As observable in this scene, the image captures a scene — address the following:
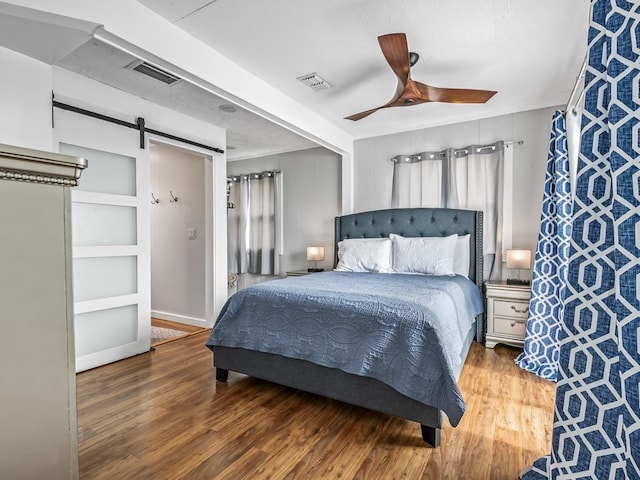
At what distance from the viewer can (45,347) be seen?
50 cm

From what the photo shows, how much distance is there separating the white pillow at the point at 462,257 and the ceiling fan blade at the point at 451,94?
1526 mm

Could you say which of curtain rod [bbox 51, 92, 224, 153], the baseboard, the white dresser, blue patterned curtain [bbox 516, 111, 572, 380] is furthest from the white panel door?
blue patterned curtain [bbox 516, 111, 572, 380]

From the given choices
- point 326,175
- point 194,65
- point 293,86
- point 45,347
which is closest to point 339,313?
point 45,347

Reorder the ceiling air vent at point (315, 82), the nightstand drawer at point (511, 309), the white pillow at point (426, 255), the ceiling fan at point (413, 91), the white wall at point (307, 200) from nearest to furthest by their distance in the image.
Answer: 1. the ceiling fan at point (413, 91)
2. the ceiling air vent at point (315, 82)
3. the nightstand drawer at point (511, 309)
4. the white pillow at point (426, 255)
5. the white wall at point (307, 200)

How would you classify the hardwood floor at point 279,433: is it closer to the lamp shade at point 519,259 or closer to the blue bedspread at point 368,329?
the blue bedspread at point 368,329

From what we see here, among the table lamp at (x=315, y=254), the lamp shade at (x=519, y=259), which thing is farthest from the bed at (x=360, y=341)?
the table lamp at (x=315, y=254)

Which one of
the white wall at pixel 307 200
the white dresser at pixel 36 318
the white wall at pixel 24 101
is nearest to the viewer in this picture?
the white dresser at pixel 36 318

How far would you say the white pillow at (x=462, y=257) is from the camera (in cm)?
378

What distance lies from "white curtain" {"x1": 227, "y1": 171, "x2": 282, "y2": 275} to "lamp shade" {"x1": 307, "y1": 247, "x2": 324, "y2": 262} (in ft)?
2.70

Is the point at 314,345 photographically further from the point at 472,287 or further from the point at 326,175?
the point at 326,175

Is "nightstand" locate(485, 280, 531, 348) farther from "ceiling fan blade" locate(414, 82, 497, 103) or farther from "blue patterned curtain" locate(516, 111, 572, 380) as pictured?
"ceiling fan blade" locate(414, 82, 497, 103)

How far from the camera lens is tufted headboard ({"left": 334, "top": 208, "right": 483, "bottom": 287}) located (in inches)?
153

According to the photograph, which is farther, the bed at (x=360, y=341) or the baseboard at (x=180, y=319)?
the baseboard at (x=180, y=319)

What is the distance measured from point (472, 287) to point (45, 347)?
3533 mm
